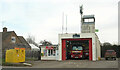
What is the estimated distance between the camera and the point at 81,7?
47.0 m

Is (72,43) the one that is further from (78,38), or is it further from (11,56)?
(11,56)

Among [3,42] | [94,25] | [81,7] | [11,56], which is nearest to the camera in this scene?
[11,56]

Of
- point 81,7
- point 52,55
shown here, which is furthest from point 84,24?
point 52,55

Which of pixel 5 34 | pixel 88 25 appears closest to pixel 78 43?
pixel 88 25

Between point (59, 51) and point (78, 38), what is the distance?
380cm

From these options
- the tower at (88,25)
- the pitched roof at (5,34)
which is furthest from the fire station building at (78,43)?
the pitched roof at (5,34)

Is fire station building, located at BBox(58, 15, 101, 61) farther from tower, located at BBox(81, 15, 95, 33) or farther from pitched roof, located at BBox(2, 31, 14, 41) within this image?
pitched roof, located at BBox(2, 31, 14, 41)

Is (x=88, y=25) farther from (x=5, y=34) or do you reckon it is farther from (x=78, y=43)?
(x=5, y=34)

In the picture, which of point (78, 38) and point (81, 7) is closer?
point (78, 38)

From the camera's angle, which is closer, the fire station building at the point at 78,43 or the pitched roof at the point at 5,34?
the fire station building at the point at 78,43

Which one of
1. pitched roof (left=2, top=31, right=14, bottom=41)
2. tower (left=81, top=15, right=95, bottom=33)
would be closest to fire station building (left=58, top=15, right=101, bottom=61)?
tower (left=81, top=15, right=95, bottom=33)

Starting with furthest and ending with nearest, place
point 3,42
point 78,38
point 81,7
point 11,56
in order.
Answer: point 3,42 < point 81,7 < point 78,38 < point 11,56

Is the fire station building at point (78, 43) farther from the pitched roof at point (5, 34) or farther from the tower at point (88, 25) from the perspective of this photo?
the pitched roof at point (5, 34)

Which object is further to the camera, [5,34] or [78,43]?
[5,34]
